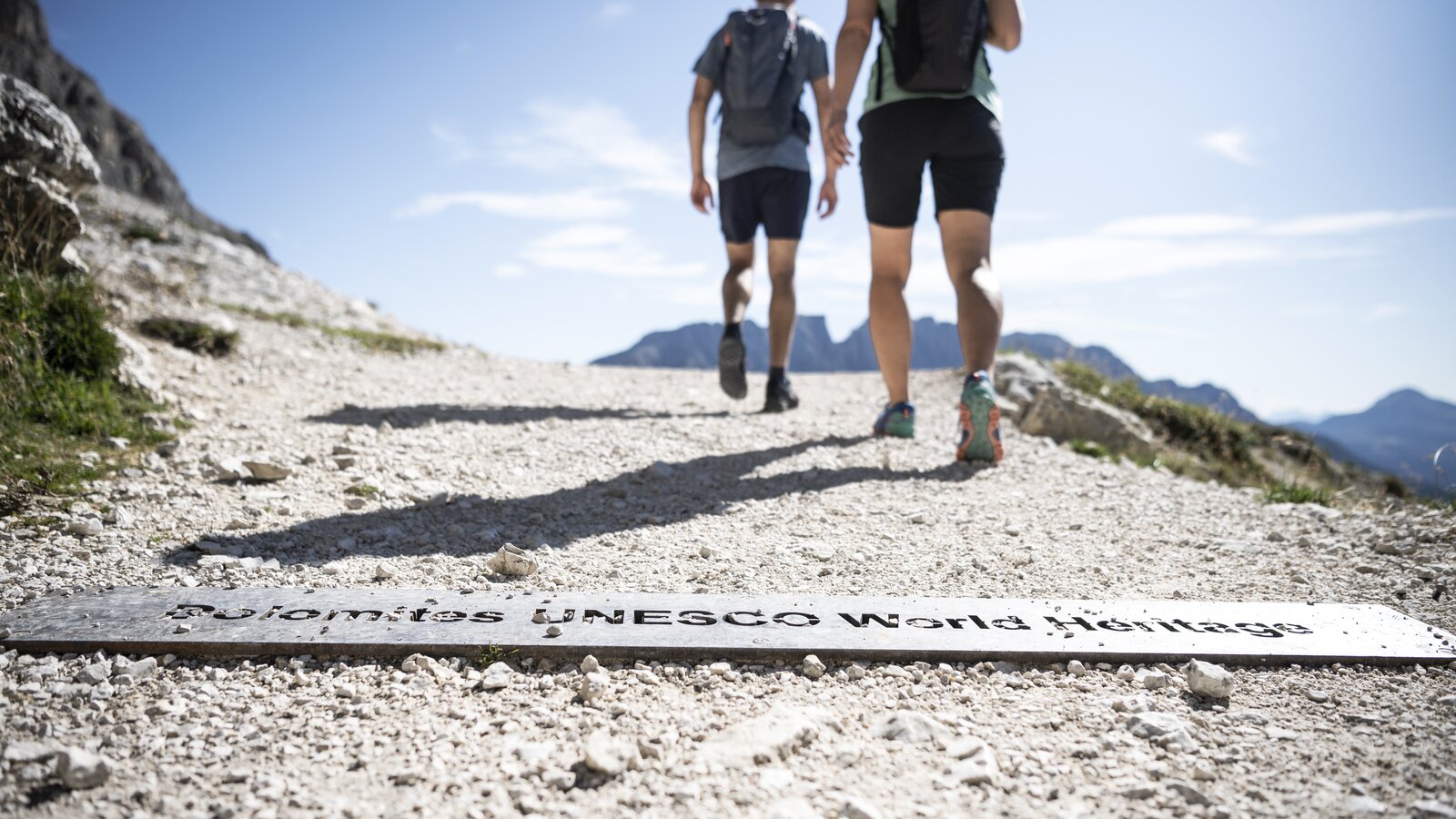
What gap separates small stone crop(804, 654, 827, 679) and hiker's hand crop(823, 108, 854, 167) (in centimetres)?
294

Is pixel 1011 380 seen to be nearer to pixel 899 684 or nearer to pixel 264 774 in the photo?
pixel 899 684

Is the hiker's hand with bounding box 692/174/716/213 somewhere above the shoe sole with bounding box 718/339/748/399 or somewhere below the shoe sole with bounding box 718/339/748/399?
above

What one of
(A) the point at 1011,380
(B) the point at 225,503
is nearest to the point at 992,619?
(B) the point at 225,503

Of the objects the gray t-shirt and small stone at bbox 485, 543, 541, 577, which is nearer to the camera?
small stone at bbox 485, 543, 541, 577

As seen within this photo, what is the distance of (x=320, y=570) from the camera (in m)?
2.63

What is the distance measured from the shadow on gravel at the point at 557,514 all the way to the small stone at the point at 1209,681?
204 centimetres

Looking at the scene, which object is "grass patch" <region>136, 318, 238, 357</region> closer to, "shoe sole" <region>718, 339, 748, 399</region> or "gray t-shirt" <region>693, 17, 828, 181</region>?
"shoe sole" <region>718, 339, 748, 399</region>

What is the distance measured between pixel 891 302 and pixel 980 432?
979mm

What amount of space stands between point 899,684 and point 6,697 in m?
2.06

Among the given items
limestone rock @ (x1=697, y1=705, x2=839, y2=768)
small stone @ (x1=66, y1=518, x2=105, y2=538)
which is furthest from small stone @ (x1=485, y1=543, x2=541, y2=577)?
small stone @ (x1=66, y1=518, x2=105, y2=538)

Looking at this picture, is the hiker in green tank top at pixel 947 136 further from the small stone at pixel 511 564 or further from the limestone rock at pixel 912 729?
the limestone rock at pixel 912 729

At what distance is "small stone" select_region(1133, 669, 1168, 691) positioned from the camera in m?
1.92

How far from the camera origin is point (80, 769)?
1.42 metres

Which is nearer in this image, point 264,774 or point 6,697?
point 264,774
